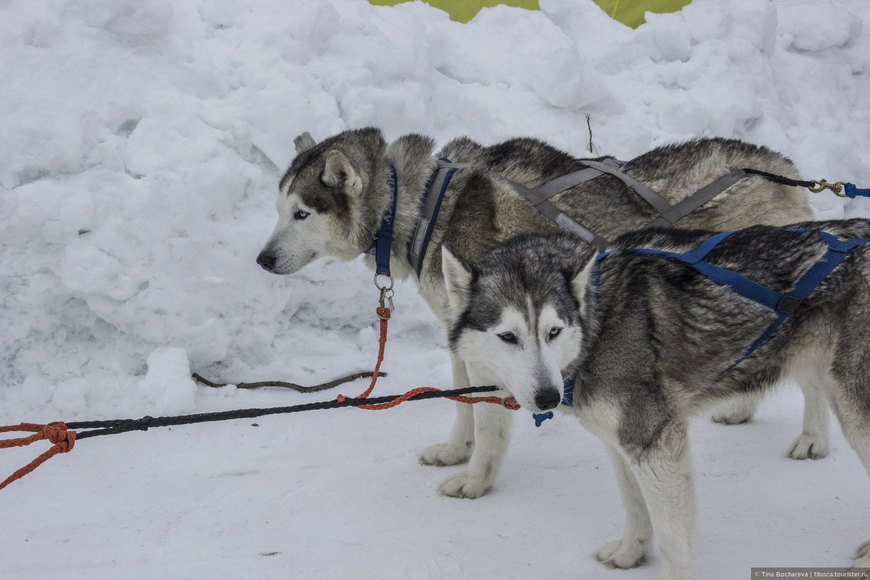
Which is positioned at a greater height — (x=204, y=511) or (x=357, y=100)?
(x=357, y=100)

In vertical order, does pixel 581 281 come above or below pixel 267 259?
above

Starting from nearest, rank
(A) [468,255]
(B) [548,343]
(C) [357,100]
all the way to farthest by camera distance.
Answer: (B) [548,343] → (A) [468,255] → (C) [357,100]

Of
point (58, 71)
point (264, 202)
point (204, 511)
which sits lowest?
point (204, 511)

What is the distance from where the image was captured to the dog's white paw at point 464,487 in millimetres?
3568

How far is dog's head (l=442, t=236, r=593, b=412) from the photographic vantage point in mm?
2514

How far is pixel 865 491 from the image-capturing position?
3451mm

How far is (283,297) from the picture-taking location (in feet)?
17.7

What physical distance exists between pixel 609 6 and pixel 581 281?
7.23m

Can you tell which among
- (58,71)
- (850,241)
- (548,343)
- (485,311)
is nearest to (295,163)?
(485,311)

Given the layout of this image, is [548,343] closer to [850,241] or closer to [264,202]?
[850,241]

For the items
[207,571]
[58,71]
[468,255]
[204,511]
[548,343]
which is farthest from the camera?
[58,71]

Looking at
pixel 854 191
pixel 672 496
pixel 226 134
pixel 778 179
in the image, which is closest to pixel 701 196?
pixel 778 179

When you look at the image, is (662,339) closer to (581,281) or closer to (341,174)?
(581,281)

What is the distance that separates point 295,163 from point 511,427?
7.14 feet
